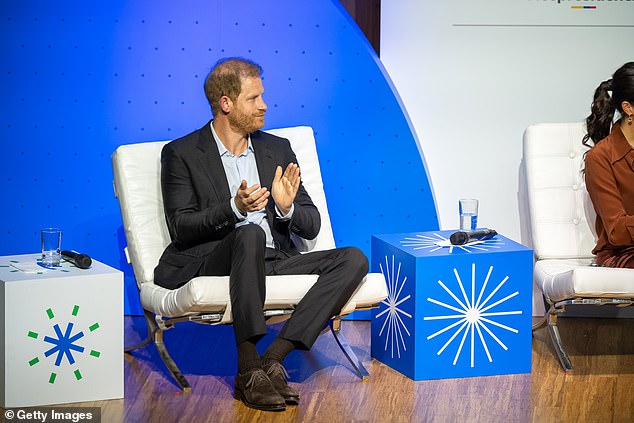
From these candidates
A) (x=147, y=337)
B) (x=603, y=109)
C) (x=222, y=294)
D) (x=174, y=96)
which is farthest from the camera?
(x=174, y=96)

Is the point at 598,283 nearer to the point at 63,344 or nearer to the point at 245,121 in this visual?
the point at 245,121

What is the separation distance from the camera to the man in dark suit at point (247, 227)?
362cm

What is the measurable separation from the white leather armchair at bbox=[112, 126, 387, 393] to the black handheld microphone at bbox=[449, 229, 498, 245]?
0.39 meters

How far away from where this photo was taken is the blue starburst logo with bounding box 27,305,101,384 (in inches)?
140

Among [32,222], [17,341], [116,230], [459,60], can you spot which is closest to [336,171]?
[459,60]

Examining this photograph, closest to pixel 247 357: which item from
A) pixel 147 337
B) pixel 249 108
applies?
pixel 147 337

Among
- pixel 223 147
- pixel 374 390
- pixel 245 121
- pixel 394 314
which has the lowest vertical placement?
pixel 374 390

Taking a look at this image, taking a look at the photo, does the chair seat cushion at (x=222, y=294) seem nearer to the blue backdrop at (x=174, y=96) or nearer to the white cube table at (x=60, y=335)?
the white cube table at (x=60, y=335)

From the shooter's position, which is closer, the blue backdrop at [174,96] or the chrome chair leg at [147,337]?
the chrome chair leg at [147,337]

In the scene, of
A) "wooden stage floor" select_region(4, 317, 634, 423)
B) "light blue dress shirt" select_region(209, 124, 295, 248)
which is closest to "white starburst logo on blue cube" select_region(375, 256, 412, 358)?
"wooden stage floor" select_region(4, 317, 634, 423)

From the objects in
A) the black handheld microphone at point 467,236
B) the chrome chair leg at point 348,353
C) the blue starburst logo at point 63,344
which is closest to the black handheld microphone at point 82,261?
the blue starburst logo at point 63,344

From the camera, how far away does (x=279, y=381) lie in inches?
142

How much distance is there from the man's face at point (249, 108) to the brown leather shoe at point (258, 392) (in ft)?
3.40

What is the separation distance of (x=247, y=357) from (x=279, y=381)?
14 centimetres
